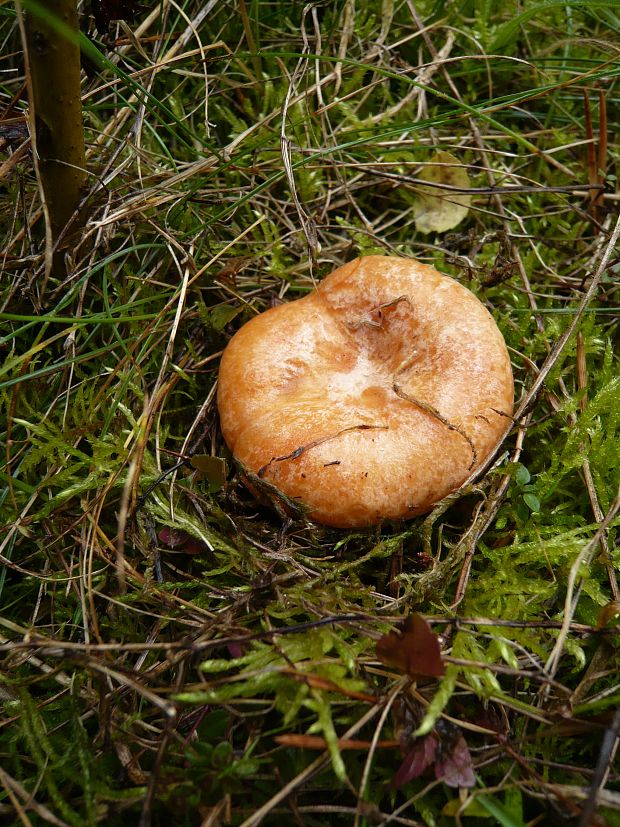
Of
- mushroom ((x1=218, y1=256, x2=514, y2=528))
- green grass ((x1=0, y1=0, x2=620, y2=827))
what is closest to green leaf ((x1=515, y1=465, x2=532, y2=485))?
green grass ((x1=0, y1=0, x2=620, y2=827))

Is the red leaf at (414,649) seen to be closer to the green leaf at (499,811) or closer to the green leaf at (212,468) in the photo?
the green leaf at (499,811)

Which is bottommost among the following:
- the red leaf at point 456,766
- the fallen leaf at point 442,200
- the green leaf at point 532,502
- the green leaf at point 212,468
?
the red leaf at point 456,766

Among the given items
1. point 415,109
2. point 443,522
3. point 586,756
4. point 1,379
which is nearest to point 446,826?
point 586,756

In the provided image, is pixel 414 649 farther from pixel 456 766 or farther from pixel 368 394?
pixel 368 394

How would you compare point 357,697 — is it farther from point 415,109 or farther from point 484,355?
point 415,109

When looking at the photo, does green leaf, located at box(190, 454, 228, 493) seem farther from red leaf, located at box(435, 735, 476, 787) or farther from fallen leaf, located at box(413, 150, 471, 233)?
fallen leaf, located at box(413, 150, 471, 233)

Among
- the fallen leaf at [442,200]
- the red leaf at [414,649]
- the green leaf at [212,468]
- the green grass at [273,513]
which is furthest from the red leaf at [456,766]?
the fallen leaf at [442,200]

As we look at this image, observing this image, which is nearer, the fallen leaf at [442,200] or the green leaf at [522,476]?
the green leaf at [522,476]
